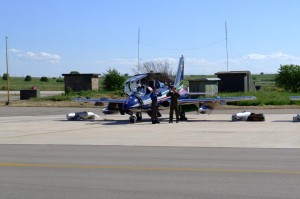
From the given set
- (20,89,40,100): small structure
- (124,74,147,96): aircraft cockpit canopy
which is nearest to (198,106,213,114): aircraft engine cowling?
(124,74,147,96): aircraft cockpit canopy

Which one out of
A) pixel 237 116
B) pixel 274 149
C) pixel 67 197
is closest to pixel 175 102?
pixel 237 116

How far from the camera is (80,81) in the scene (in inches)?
2282

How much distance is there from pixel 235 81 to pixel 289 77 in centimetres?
616

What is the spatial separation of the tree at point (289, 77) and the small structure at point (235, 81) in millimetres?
3924

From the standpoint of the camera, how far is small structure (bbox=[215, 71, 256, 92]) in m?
48.2

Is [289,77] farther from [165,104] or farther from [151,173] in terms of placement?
[151,173]

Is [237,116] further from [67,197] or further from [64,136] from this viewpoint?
[67,197]

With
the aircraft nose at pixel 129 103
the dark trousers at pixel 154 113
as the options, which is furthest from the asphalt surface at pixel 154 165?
the aircraft nose at pixel 129 103

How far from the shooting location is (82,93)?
50750 mm

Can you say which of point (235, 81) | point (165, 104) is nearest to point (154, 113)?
point (165, 104)

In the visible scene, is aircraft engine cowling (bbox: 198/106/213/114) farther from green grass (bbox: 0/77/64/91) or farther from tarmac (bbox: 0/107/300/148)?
green grass (bbox: 0/77/64/91)

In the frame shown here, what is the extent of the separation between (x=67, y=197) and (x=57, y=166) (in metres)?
3.42

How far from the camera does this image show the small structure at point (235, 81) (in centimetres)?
4822

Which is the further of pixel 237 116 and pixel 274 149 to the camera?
pixel 237 116
